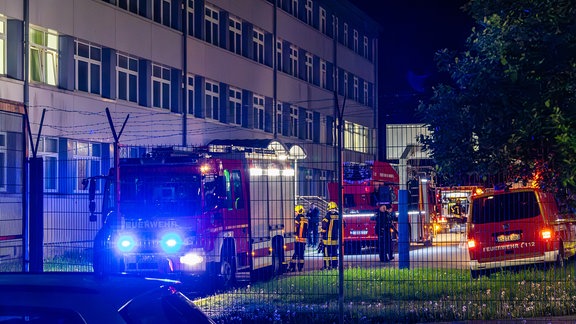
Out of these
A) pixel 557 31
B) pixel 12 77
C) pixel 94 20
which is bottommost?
pixel 557 31

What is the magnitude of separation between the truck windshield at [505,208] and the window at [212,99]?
2523 cm

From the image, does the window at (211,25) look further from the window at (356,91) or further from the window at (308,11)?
the window at (356,91)

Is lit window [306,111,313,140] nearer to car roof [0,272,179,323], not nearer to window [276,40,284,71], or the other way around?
window [276,40,284,71]

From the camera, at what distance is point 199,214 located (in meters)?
19.2

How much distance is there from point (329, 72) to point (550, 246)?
43915 mm

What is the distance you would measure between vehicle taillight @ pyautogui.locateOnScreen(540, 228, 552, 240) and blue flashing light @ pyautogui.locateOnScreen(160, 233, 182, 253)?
701cm

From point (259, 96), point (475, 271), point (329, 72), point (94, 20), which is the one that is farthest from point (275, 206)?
point (329, 72)

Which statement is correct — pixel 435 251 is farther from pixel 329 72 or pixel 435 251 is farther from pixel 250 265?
pixel 329 72

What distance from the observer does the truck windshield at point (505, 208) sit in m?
14.5

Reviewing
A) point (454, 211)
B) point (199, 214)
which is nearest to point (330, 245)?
point (199, 214)

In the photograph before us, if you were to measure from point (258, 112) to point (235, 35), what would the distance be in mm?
3908

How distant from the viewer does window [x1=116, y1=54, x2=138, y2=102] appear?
34.3 metres

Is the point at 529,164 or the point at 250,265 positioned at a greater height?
the point at 529,164

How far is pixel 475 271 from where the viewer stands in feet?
45.8
